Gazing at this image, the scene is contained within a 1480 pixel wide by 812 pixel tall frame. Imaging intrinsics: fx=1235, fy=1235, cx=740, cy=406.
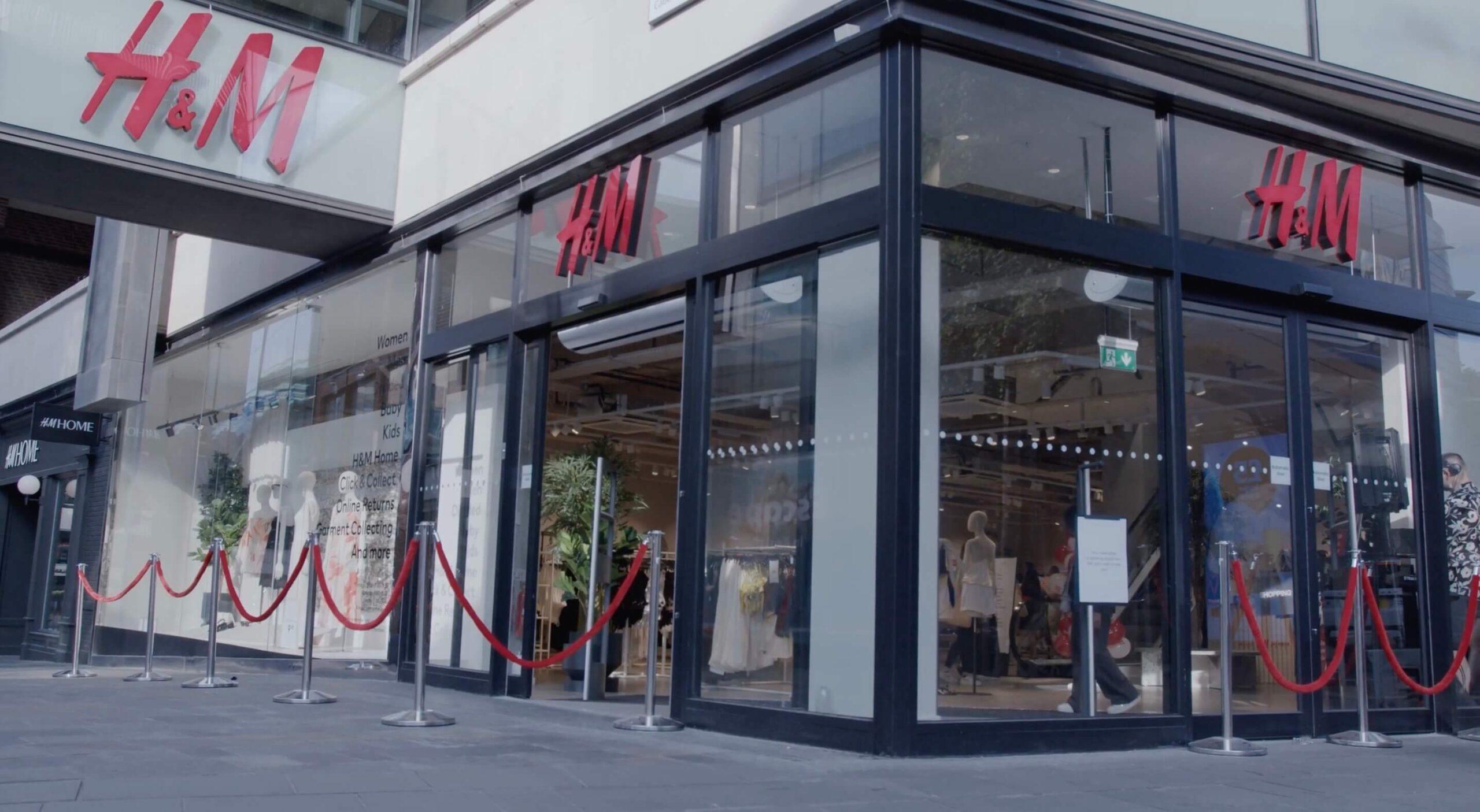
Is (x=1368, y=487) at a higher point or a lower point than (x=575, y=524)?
higher

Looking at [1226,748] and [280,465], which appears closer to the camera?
[1226,748]

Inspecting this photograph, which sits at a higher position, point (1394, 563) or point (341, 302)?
point (341, 302)

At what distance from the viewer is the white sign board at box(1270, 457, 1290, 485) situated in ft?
27.5

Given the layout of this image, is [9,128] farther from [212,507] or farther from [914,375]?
[914,375]

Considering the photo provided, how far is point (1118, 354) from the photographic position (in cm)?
773

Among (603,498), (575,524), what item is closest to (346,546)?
(575,524)

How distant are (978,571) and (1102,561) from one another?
37.7 inches

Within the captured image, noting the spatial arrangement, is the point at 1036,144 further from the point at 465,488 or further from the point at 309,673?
the point at 309,673

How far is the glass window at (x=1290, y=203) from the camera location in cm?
820

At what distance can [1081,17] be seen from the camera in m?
7.37

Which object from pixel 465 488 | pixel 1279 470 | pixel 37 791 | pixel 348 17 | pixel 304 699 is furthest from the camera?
pixel 348 17

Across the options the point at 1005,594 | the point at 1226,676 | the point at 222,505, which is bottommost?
the point at 1226,676

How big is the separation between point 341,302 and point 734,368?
6.69 m

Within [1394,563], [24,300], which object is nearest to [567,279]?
[1394,563]
